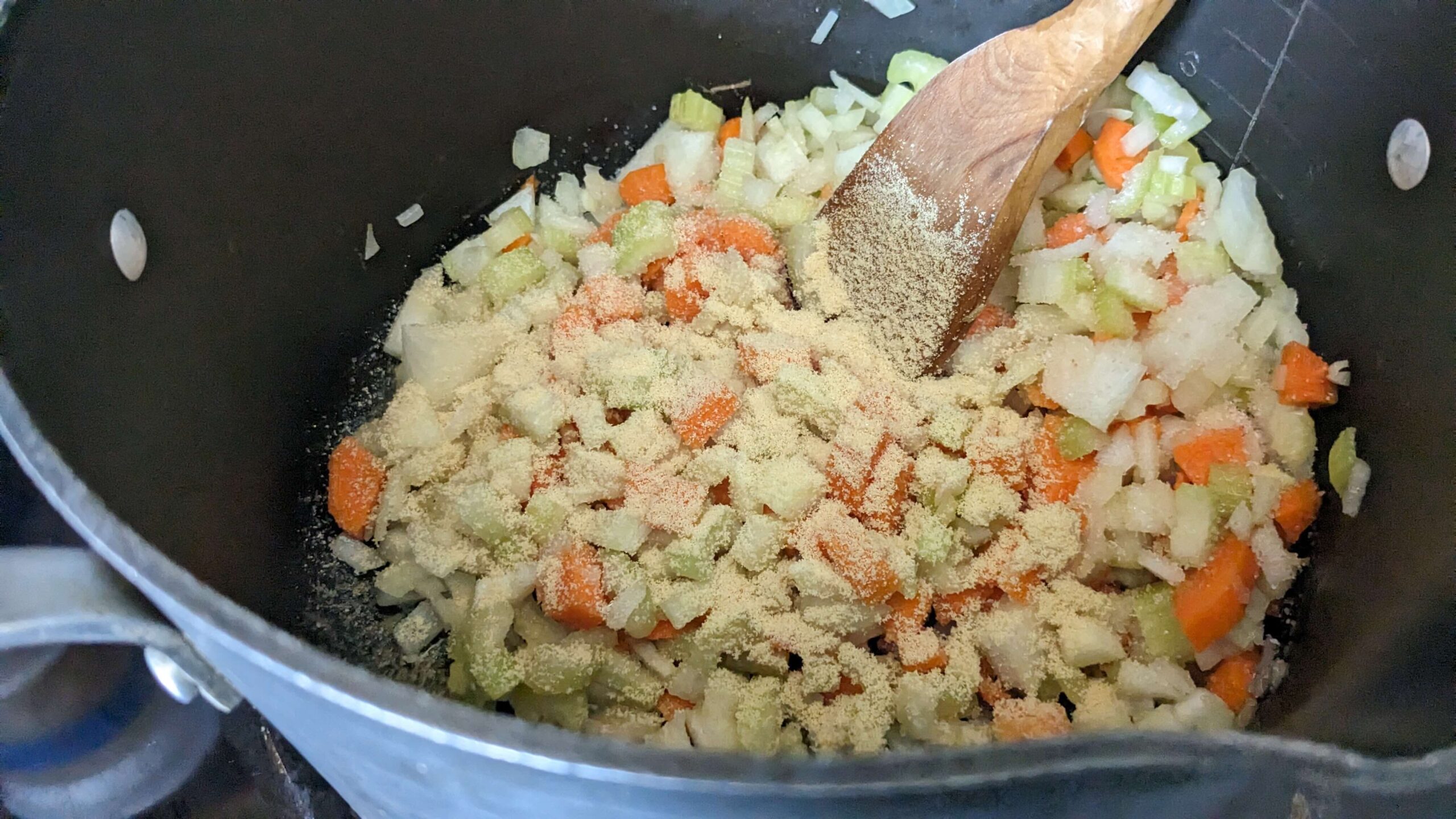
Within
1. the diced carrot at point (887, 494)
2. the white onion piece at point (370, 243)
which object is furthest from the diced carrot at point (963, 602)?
the white onion piece at point (370, 243)

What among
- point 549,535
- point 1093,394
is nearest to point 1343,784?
point 1093,394

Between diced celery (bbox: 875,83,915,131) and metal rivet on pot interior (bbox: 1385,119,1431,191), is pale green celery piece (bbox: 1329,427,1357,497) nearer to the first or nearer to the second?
metal rivet on pot interior (bbox: 1385,119,1431,191)

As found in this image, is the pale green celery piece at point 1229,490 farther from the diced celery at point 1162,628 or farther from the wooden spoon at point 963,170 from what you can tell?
the wooden spoon at point 963,170

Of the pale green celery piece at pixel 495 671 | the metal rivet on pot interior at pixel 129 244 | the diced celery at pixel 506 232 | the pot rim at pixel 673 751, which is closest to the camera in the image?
the pot rim at pixel 673 751

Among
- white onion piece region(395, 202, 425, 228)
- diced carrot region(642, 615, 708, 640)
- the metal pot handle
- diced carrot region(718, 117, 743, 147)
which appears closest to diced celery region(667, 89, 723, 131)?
diced carrot region(718, 117, 743, 147)

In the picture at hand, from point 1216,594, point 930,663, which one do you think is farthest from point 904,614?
point 1216,594

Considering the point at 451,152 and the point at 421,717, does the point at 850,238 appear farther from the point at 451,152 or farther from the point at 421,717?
the point at 421,717
